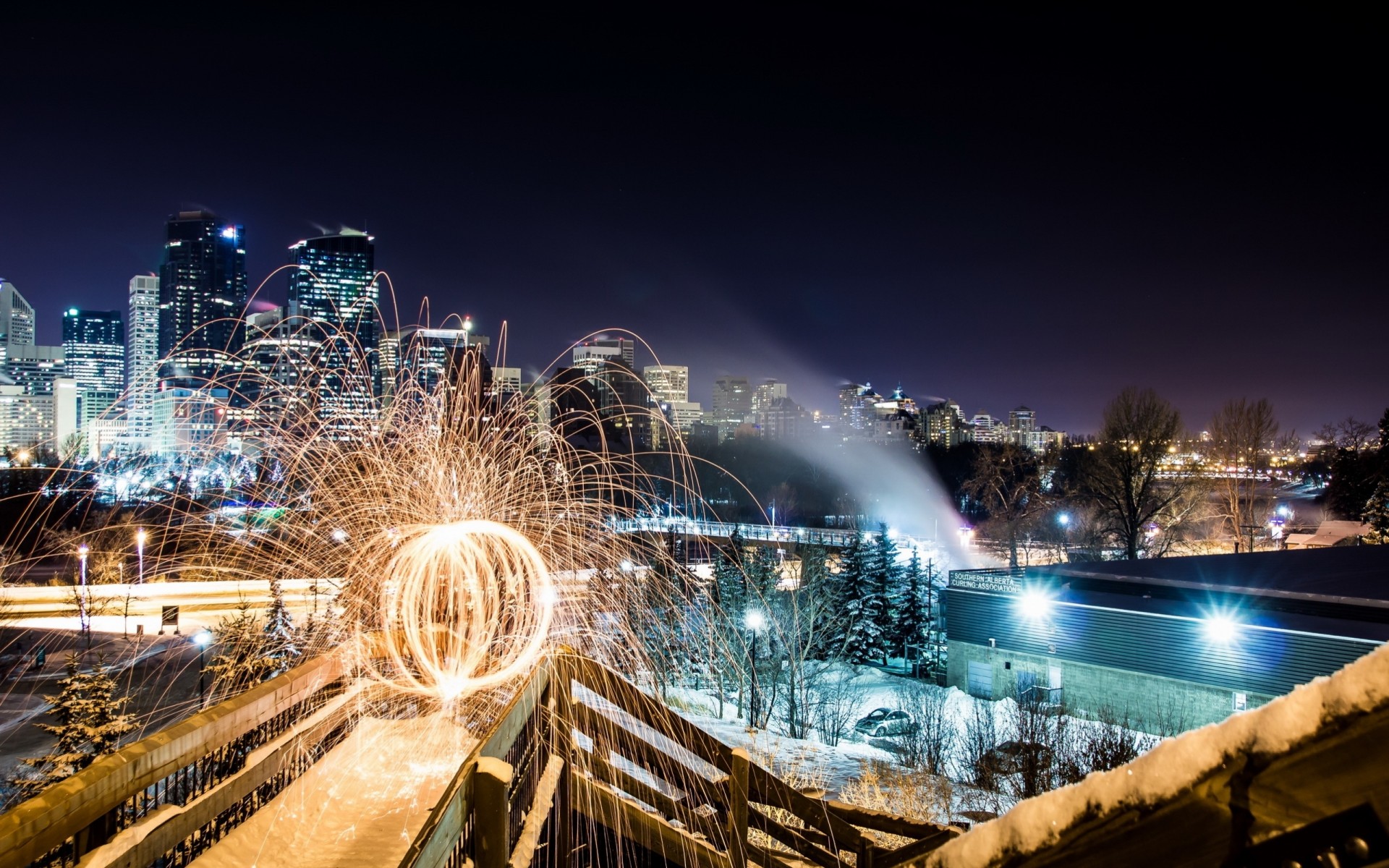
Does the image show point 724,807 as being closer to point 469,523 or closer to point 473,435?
point 469,523

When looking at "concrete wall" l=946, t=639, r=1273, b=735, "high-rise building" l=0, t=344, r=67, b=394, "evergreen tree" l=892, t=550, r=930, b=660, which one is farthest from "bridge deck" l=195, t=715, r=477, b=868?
"high-rise building" l=0, t=344, r=67, b=394

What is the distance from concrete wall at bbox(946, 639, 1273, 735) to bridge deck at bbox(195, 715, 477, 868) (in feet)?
58.6

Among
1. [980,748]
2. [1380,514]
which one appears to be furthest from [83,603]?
[1380,514]

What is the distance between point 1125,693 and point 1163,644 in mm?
1622

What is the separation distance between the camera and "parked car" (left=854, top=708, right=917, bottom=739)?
21141 millimetres

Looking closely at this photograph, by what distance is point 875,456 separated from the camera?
3061 inches

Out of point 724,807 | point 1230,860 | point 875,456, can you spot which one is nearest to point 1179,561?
point 724,807

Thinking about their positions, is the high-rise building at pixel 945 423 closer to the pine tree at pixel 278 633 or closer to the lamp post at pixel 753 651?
the lamp post at pixel 753 651

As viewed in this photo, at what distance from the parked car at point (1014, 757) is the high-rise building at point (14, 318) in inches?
7957

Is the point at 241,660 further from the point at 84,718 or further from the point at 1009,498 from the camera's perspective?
the point at 1009,498

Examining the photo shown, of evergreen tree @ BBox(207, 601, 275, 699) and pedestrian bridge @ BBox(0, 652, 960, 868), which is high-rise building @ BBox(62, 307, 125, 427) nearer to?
evergreen tree @ BBox(207, 601, 275, 699)

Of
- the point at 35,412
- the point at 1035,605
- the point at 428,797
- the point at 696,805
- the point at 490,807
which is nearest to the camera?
the point at 490,807

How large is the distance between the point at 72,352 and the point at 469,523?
204235 mm

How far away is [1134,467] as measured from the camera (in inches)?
1394
